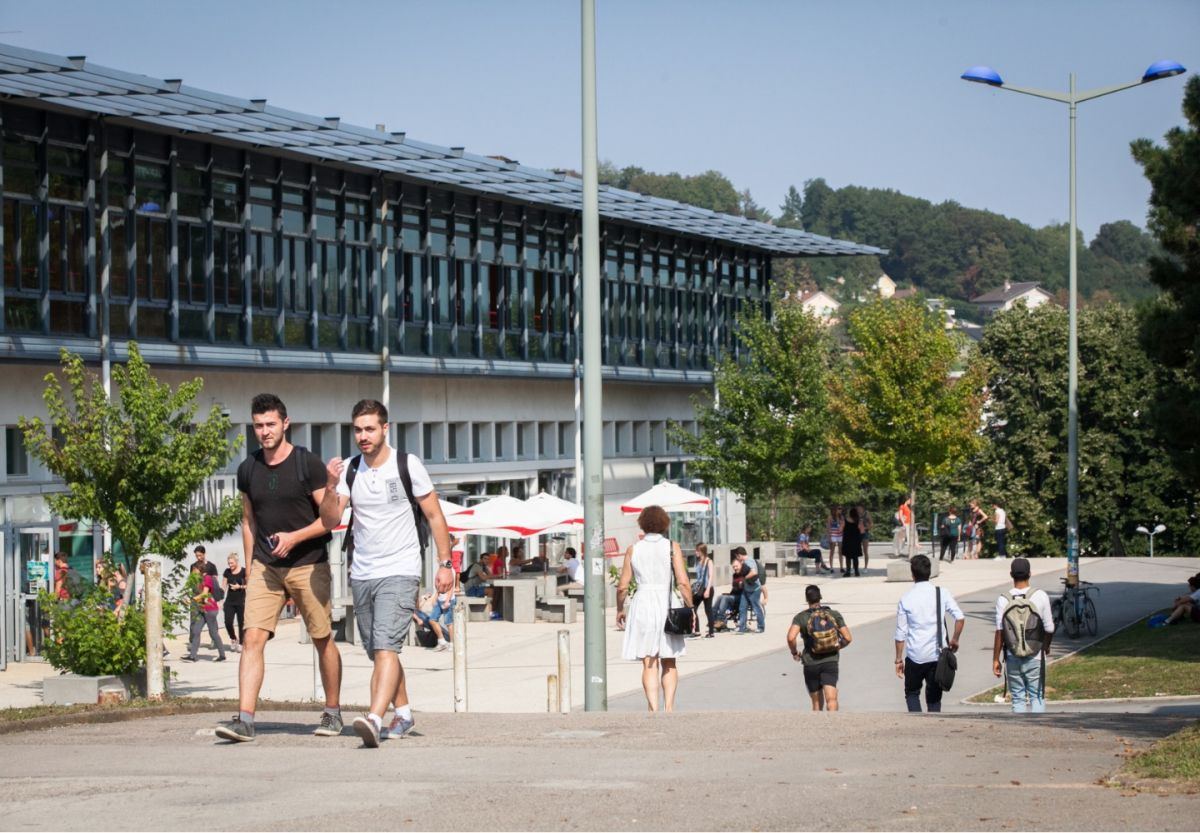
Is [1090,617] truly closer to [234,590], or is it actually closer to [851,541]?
[234,590]

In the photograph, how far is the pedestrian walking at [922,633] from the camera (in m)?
16.0

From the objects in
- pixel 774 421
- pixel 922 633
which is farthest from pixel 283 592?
pixel 774 421

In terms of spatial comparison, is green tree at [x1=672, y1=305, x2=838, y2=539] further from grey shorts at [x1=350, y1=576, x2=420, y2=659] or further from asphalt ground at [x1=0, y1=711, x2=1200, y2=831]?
grey shorts at [x1=350, y1=576, x2=420, y2=659]

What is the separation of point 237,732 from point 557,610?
86.7ft

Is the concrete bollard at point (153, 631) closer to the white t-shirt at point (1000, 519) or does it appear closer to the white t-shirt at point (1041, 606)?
the white t-shirt at point (1041, 606)

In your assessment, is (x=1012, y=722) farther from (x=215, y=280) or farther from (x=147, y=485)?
(x=215, y=280)

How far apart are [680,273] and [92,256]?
97.5ft

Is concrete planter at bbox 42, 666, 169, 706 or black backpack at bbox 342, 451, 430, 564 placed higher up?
black backpack at bbox 342, 451, 430, 564

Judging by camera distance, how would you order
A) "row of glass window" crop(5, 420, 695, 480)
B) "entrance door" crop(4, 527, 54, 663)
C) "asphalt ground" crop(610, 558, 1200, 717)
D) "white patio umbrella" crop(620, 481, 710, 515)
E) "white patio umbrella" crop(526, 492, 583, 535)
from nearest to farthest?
"asphalt ground" crop(610, 558, 1200, 717) < "entrance door" crop(4, 527, 54, 663) < "white patio umbrella" crop(526, 492, 583, 535) < "row of glass window" crop(5, 420, 695, 480) < "white patio umbrella" crop(620, 481, 710, 515)

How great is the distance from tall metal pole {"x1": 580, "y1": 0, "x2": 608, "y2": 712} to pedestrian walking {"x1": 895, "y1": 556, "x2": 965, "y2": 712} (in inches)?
101

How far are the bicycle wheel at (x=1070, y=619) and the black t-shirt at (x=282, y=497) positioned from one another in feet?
71.4

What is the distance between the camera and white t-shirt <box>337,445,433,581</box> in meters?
10.5

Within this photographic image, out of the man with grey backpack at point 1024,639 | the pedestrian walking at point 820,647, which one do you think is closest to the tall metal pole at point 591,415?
the pedestrian walking at point 820,647

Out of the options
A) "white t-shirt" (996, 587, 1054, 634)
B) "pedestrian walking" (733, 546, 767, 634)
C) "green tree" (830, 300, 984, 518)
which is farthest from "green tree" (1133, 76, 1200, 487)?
"green tree" (830, 300, 984, 518)
